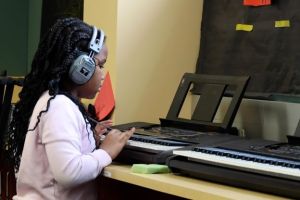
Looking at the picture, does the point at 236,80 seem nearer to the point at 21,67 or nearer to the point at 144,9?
the point at 144,9

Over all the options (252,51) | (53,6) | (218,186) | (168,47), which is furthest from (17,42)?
(218,186)

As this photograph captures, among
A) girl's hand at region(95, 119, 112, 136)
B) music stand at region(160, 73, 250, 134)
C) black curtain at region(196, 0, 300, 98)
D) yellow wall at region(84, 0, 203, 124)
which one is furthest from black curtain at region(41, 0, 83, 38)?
girl's hand at region(95, 119, 112, 136)

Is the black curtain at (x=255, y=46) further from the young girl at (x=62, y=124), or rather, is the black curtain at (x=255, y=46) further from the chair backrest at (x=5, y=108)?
the chair backrest at (x=5, y=108)

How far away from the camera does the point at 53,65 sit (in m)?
1.38

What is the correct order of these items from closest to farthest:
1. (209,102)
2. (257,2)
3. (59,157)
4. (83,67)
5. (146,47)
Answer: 1. (59,157)
2. (83,67)
3. (209,102)
4. (257,2)
5. (146,47)

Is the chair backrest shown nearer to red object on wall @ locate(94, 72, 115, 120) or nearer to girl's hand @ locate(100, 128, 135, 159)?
red object on wall @ locate(94, 72, 115, 120)

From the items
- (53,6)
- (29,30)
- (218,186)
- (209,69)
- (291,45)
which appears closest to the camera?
(218,186)

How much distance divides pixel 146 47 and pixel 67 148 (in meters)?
0.88

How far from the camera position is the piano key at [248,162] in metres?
1.00

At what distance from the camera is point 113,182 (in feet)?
5.39

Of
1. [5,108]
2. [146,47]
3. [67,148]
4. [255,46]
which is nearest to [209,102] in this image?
[255,46]

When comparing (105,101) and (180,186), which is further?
(105,101)

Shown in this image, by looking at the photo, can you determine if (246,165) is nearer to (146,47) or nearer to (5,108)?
(146,47)

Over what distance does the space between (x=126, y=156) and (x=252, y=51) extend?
788mm
